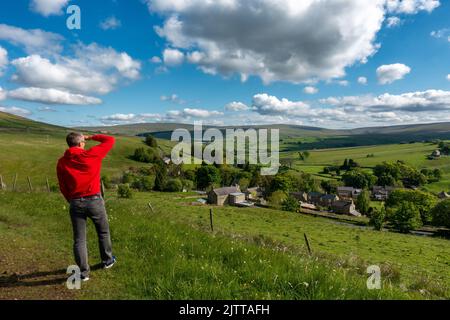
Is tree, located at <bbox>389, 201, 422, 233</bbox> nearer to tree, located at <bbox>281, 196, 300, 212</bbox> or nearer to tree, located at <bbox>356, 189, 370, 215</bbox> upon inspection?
tree, located at <bbox>281, 196, 300, 212</bbox>

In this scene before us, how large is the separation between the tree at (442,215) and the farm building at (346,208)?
22.8m

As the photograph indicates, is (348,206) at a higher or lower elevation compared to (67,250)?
lower

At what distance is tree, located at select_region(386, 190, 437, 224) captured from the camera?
86.1 meters

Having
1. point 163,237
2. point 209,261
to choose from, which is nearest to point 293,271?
point 209,261

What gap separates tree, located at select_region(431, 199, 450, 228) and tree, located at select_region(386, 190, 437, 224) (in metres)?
7.35

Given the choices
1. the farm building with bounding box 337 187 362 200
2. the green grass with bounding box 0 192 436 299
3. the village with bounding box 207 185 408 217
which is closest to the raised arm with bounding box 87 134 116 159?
the green grass with bounding box 0 192 436 299

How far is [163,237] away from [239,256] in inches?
103

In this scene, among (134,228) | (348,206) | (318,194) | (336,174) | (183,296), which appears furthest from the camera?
(336,174)

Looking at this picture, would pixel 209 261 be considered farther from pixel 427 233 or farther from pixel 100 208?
pixel 427 233

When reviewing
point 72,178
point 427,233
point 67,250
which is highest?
point 72,178

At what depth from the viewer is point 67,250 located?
27.9 ft

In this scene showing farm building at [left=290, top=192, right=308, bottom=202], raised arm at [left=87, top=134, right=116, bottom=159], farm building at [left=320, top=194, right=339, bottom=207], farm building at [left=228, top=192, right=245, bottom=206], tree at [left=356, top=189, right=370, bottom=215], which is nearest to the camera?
raised arm at [left=87, top=134, right=116, bottom=159]

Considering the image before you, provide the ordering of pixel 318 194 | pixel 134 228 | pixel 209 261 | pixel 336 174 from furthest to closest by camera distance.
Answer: pixel 336 174, pixel 318 194, pixel 134 228, pixel 209 261

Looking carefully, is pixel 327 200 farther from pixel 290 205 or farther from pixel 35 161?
pixel 35 161
